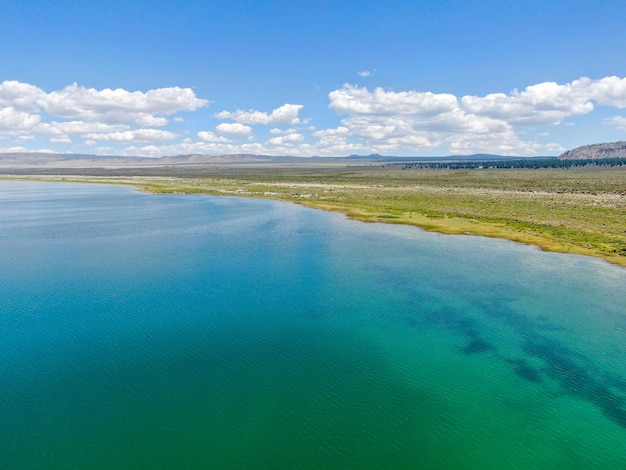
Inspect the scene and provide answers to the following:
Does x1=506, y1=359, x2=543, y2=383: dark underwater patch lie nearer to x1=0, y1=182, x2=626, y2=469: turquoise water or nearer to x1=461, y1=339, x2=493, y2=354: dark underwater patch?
x1=0, y1=182, x2=626, y2=469: turquoise water

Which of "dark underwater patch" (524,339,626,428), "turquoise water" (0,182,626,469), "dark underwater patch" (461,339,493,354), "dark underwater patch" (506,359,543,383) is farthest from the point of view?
"dark underwater patch" (461,339,493,354)

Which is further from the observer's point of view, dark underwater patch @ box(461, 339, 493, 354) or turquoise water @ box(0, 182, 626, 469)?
dark underwater patch @ box(461, 339, 493, 354)

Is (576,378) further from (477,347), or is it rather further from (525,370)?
(477,347)

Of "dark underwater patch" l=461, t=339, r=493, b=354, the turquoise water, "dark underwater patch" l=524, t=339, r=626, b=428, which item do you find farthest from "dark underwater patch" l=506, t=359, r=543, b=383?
"dark underwater patch" l=461, t=339, r=493, b=354

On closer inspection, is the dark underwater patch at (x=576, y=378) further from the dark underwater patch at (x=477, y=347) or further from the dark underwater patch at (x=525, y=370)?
the dark underwater patch at (x=477, y=347)

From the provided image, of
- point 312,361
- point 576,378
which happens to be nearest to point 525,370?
point 576,378

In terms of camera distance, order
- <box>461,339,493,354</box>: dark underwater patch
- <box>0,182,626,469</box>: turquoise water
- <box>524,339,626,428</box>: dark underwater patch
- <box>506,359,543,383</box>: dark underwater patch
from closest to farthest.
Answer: <box>0,182,626,469</box>: turquoise water → <box>524,339,626,428</box>: dark underwater patch → <box>506,359,543,383</box>: dark underwater patch → <box>461,339,493,354</box>: dark underwater patch

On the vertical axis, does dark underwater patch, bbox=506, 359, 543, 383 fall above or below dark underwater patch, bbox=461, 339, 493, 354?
below

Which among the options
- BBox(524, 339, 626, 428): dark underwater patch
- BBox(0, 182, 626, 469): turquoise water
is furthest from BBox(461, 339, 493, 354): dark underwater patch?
BBox(524, 339, 626, 428): dark underwater patch

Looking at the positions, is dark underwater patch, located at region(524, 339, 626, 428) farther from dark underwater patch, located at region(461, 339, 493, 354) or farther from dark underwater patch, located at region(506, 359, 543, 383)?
dark underwater patch, located at region(461, 339, 493, 354)
